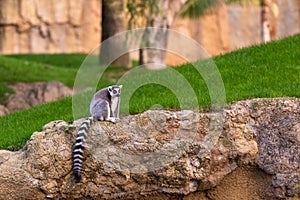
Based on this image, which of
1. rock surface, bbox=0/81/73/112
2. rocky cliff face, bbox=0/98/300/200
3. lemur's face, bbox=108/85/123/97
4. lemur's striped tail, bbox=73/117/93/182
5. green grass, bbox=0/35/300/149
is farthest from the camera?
rock surface, bbox=0/81/73/112

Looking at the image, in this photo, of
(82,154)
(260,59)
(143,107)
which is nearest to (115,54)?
(260,59)

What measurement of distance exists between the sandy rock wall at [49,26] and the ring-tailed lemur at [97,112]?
22.0 m

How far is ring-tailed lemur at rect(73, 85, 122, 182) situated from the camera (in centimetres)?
1279

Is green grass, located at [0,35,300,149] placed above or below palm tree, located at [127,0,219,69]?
below

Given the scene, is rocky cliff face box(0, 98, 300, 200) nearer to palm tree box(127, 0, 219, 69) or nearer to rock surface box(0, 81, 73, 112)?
rock surface box(0, 81, 73, 112)

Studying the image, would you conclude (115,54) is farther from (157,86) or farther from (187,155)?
(187,155)

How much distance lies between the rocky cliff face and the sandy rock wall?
21.5m

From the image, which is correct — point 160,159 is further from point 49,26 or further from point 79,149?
point 49,26

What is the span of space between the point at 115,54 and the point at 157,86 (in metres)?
13.0

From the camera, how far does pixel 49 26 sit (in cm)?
3553

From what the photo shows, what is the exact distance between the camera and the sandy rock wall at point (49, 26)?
3472 centimetres

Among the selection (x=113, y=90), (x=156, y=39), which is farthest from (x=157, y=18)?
(x=113, y=90)

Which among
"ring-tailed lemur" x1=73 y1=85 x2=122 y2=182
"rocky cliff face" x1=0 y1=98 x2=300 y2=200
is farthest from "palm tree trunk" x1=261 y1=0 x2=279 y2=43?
"ring-tailed lemur" x1=73 y1=85 x2=122 y2=182

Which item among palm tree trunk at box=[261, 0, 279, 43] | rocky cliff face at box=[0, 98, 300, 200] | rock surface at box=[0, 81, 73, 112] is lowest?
rocky cliff face at box=[0, 98, 300, 200]
